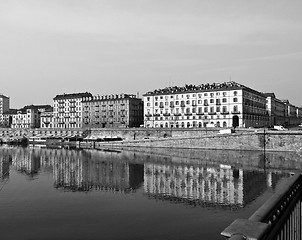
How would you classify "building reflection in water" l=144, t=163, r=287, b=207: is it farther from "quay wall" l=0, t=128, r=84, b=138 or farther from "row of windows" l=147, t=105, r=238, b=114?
"quay wall" l=0, t=128, r=84, b=138

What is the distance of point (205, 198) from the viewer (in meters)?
29.6

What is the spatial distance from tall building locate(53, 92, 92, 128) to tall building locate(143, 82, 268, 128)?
42.5 metres

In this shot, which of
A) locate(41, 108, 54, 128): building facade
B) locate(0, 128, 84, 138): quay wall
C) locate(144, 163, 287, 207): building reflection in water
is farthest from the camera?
locate(41, 108, 54, 128): building facade

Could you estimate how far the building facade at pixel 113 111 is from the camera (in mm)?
134500

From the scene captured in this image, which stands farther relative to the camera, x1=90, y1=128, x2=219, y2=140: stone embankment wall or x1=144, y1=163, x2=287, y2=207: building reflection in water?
x1=90, y1=128, x2=219, y2=140: stone embankment wall

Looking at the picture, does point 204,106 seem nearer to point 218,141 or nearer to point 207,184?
point 218,141

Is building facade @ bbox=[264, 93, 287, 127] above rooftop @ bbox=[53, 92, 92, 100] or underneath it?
underneath

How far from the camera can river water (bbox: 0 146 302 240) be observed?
20594mm

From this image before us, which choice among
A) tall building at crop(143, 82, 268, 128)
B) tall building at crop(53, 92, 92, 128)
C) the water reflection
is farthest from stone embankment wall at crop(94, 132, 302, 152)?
tall building at crop(53, 92, 92, 128)

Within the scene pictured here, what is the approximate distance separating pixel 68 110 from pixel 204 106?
7163 centimetres

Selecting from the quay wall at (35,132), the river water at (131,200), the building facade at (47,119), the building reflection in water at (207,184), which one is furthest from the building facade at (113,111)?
the river water at (131,200)

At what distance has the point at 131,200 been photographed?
29.3 m

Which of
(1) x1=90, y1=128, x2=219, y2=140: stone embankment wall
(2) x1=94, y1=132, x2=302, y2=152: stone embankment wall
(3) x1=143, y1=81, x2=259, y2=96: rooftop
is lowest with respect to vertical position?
(2) x1=94, y1=132, x2=302, y2=152: stone embankment wall

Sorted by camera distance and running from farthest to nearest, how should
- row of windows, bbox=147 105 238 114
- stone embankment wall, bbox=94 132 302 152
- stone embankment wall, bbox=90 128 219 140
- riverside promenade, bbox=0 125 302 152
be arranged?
row of windows, bbox=147 105 238 114
stone embankment wall, bbox=90 128 219 140
riverside promenade, bbox=0 125 302 152
stone embankment wall, bbox=94 132 302 152
